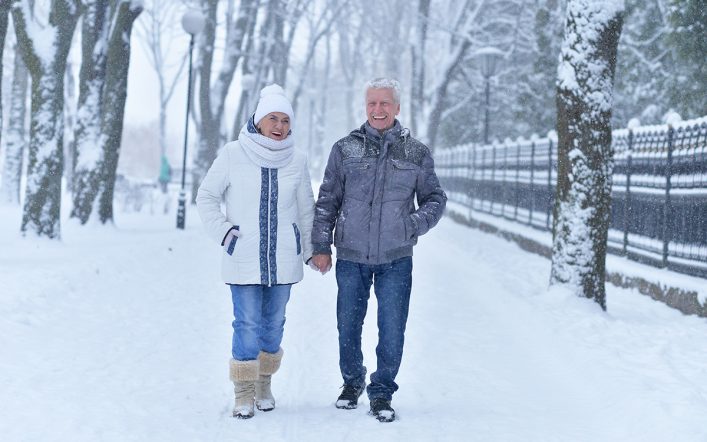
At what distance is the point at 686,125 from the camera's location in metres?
9.29

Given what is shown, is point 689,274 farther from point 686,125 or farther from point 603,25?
point 603,25

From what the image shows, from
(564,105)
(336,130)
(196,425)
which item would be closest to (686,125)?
(564,105)

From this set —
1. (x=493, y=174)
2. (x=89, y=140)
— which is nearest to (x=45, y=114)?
(x=89, y=140)

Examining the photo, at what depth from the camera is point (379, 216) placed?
484cm

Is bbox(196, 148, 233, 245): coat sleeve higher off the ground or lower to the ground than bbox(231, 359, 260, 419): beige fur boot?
higher

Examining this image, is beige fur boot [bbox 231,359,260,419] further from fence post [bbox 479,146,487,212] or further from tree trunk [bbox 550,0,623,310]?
fence post [bbox 479,146,487,212]

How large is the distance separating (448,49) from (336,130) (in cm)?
7080

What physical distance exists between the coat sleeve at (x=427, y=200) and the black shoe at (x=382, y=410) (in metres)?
1.03

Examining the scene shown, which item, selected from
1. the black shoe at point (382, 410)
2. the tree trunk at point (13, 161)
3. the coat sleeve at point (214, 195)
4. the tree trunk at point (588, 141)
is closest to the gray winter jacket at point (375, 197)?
the coat sleeve at point (214, 195)

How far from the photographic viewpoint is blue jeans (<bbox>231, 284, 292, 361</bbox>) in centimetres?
482

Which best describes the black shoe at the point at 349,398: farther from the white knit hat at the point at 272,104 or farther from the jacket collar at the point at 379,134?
the white knit hat at the point at 272,104

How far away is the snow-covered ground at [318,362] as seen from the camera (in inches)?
189

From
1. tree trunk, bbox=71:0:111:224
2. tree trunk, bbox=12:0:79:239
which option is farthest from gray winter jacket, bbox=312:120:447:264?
tree trunk, bbox=71:0:111:224

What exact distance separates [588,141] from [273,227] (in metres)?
4.89
